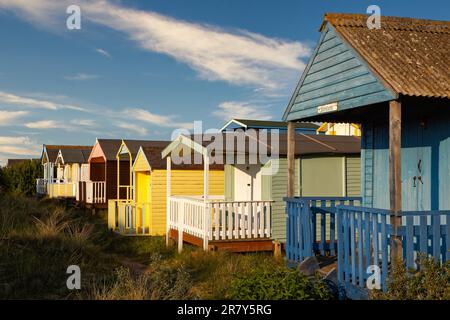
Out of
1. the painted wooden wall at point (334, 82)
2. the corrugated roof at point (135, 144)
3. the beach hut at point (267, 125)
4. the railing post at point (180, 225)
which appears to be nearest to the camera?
the painted wooden wall at point (334, 82)

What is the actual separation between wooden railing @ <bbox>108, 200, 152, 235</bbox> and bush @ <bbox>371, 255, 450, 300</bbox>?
1245cm

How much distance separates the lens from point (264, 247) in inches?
549

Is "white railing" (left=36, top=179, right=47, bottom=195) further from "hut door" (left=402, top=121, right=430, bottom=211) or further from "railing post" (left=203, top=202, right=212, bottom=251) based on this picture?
"hut door" (left=402, top=121, right=430, bottom=211)

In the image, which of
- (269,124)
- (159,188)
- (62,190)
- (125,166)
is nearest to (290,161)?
(159,188)

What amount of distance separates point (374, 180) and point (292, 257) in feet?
7.06

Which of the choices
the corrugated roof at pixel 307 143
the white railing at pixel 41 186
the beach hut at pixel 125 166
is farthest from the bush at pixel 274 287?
the white railing at pixel 41 186

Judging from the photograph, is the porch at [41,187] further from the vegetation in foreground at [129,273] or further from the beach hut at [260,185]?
the beach hut at [260,185]

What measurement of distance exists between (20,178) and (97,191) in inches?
706

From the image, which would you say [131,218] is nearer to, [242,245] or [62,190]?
[242,245]

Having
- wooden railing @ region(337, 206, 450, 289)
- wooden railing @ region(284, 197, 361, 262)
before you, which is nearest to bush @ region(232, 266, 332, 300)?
wooden railing @ region(337, 206, 450, 289)

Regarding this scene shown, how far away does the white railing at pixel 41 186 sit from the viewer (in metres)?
39.0

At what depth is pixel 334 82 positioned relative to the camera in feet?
29.6

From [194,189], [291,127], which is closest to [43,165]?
[194,189]

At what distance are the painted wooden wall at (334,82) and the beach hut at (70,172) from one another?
22.4m
